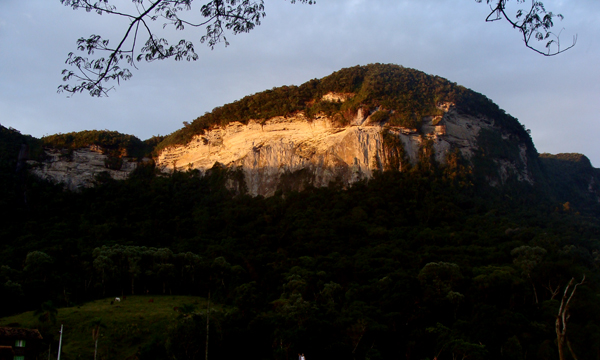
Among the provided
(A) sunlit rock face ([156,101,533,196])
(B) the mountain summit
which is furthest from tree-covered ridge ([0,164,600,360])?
(B) the mountain summit

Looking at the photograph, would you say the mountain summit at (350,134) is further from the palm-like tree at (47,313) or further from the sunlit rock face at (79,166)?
the palm-like tree at (47,313)

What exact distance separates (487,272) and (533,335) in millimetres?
8159

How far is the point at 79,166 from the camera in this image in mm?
58625

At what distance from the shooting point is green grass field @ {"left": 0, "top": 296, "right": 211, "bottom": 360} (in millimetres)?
24359

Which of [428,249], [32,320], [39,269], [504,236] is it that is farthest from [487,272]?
[39,269]

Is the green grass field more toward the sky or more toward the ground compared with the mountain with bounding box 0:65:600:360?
more toward the ground

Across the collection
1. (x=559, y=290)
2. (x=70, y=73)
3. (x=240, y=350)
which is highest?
(x=70, y=73)

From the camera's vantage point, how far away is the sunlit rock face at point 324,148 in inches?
2021

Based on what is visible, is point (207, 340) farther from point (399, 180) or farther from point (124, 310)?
point (399, 180)

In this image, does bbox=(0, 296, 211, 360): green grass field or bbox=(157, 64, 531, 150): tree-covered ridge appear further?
bbox=(157, 64, 531, 150): tree-covered ridge

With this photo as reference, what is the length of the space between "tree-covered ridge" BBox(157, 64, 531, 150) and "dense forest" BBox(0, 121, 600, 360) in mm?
2690

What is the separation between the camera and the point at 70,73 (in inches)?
273

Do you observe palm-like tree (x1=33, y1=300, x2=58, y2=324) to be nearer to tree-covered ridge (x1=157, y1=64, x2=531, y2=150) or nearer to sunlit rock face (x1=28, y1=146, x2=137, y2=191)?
sunlit rock face (x1=28, y1=146, x2=137, y2=191)

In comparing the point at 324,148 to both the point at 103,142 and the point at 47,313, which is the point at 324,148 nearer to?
the point at 103,142
